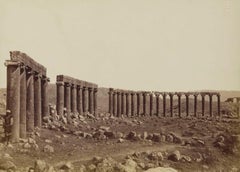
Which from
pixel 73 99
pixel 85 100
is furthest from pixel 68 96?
pixel 85 100

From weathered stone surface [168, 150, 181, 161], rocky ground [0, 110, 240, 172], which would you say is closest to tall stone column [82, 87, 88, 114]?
rocky ground [0, 110, 240, 172]

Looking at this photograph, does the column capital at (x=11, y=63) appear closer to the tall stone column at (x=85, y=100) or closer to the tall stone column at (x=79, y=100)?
the tall stone column at (x=79, y=100)

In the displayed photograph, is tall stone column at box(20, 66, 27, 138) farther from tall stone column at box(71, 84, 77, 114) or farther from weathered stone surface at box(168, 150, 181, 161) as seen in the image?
tall stone column at box(71, 84, 77, 114)

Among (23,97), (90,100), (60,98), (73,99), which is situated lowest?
(90,100)

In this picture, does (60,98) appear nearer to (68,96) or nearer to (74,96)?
(68,96)

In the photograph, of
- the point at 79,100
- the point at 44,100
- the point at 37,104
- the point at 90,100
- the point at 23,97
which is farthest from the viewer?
the point at 90,100

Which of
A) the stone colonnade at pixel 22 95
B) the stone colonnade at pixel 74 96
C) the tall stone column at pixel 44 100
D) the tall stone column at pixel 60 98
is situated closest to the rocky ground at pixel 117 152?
the stone colonnade at pixel 22 95
